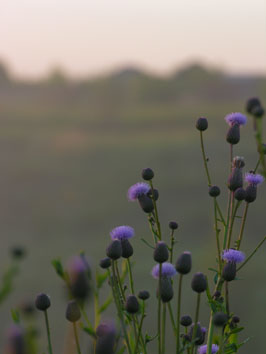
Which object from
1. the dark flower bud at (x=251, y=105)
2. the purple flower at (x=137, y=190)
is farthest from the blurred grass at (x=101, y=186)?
the dark flower bud at (x=251, y=105)

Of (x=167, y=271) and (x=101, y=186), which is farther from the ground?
(x=101, y=186)

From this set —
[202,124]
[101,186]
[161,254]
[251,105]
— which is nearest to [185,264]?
[161,254]

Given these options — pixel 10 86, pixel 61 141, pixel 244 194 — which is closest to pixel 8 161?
pixel 61 141

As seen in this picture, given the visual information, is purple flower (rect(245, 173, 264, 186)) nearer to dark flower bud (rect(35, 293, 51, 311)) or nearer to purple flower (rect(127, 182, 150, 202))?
purple flower (rect(127, 182, 150, 202))

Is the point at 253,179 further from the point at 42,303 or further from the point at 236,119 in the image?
the point at 42,303

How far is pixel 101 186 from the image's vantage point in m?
5.85

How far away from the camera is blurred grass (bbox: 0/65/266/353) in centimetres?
383

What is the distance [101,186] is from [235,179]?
206 inches

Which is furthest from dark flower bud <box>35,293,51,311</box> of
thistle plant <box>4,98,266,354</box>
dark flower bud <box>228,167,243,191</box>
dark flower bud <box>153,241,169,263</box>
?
dark flower bud <box>228,167,243,191</box>

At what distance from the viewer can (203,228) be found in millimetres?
4832

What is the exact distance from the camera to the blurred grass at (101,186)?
383 cm

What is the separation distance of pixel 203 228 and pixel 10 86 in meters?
10.5

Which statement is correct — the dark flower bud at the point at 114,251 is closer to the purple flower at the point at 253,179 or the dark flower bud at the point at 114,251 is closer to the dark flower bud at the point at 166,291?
the dark flower bud at the point at 166,291

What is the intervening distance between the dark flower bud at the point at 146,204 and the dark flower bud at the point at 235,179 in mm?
92
